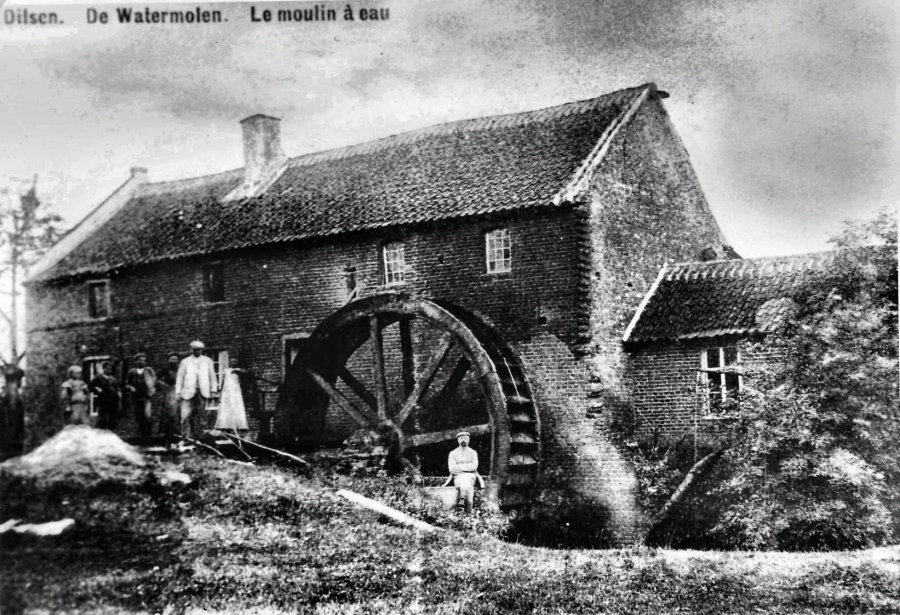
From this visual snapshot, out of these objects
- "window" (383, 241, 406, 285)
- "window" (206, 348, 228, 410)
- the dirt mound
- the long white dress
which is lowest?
the dirt mound

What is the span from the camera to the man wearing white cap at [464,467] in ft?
27.3

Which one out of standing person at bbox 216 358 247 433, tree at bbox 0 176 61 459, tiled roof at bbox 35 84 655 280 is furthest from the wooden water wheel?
tree at bbox 0 176 61 459

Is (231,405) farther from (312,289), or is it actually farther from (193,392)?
(312,289)

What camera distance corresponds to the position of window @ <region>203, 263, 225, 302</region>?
864 centimetres

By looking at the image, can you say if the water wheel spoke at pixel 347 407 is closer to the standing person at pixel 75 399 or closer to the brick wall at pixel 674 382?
the standing person at pixel 75 399

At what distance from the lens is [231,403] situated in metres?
8.59

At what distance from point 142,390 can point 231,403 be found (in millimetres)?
841

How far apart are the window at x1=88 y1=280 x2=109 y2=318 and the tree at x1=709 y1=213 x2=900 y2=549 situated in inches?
234

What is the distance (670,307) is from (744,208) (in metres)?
1.21

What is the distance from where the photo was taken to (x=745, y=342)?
26.3 feet

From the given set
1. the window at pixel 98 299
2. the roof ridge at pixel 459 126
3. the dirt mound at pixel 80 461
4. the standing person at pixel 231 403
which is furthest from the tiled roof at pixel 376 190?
the dirt mound at pixel 80 461

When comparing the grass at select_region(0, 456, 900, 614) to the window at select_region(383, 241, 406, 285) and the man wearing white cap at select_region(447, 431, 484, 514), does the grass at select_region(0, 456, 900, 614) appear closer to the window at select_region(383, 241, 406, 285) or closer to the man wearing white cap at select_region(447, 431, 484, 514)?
the man wearing white cap at select_region(447, 431, 484, 514)

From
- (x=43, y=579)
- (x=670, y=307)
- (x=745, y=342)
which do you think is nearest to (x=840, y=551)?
(x=745, y=342)

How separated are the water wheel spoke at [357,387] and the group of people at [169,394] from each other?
111cm
